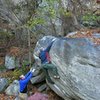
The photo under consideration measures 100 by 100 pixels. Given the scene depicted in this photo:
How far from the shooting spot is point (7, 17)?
57.6 ft

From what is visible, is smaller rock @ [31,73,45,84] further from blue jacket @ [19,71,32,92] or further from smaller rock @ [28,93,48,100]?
smaller rock @ [28,93,48,100]

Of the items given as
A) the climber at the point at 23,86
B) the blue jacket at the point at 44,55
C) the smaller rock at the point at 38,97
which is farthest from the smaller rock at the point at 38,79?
the blue jacket at the point at 44,55

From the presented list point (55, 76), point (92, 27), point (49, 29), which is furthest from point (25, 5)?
point (55, 76)

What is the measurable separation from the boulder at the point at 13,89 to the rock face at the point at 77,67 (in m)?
2.77

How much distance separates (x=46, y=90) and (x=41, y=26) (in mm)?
5167

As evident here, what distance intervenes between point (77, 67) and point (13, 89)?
4605 mm

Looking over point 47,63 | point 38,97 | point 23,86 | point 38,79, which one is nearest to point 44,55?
point 47,63

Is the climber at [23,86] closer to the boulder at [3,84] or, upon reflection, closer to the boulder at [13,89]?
the boulder at [13,89]

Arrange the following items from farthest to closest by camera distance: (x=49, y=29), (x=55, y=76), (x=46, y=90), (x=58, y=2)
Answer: (x=49, y=29), (x=58, y=2), (x=46, y=90), (x=55, y=76)

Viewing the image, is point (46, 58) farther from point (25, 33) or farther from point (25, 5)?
point (25, 5)

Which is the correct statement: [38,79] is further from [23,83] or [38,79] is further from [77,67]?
[77,67]

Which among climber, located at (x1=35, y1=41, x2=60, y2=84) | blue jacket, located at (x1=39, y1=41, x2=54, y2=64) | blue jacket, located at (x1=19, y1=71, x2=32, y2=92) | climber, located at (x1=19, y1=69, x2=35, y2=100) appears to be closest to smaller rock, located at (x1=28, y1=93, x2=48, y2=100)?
climber, located at (x1=19, y1=69, x2=35, y2=100)

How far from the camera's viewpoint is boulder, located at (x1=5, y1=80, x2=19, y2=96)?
45.4 ft

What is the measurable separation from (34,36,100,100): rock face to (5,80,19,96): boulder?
2771 mm
